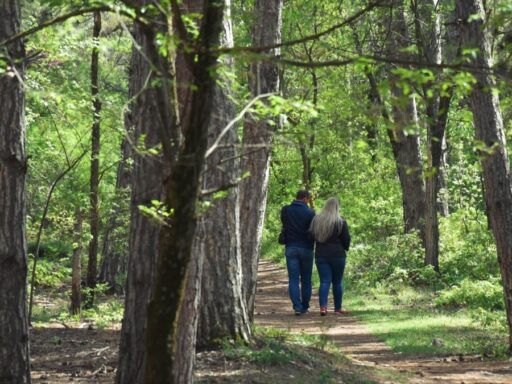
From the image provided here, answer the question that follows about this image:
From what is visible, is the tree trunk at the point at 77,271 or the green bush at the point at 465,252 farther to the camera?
the green bush at the point at 465,252

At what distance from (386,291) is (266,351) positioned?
10.9m

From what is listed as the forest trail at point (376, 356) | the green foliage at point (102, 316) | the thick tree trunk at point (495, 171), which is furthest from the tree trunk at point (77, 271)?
the thick tree trunk at point (495, 171)

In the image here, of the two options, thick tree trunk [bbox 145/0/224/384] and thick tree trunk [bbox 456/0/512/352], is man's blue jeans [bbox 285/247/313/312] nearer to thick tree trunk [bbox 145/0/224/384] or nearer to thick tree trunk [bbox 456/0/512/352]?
thick tree trunk [bbox 456/0/512/352]

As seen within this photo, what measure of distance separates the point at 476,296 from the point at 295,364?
7988mm

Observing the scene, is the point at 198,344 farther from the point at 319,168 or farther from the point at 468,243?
the point at 319,168

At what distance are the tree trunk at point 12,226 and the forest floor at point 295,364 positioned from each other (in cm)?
103

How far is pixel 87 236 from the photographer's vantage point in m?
15.0

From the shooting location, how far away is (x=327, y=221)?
45.3ft

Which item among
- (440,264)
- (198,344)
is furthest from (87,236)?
(440,264)

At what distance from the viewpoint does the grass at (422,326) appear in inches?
447

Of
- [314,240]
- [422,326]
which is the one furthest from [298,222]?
[422,326]

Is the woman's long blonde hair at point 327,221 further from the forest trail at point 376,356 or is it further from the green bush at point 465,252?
the green bush at point 465,252

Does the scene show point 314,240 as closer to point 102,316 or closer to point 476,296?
point 476,296

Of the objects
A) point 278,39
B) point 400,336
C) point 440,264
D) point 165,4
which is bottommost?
point 400,336
